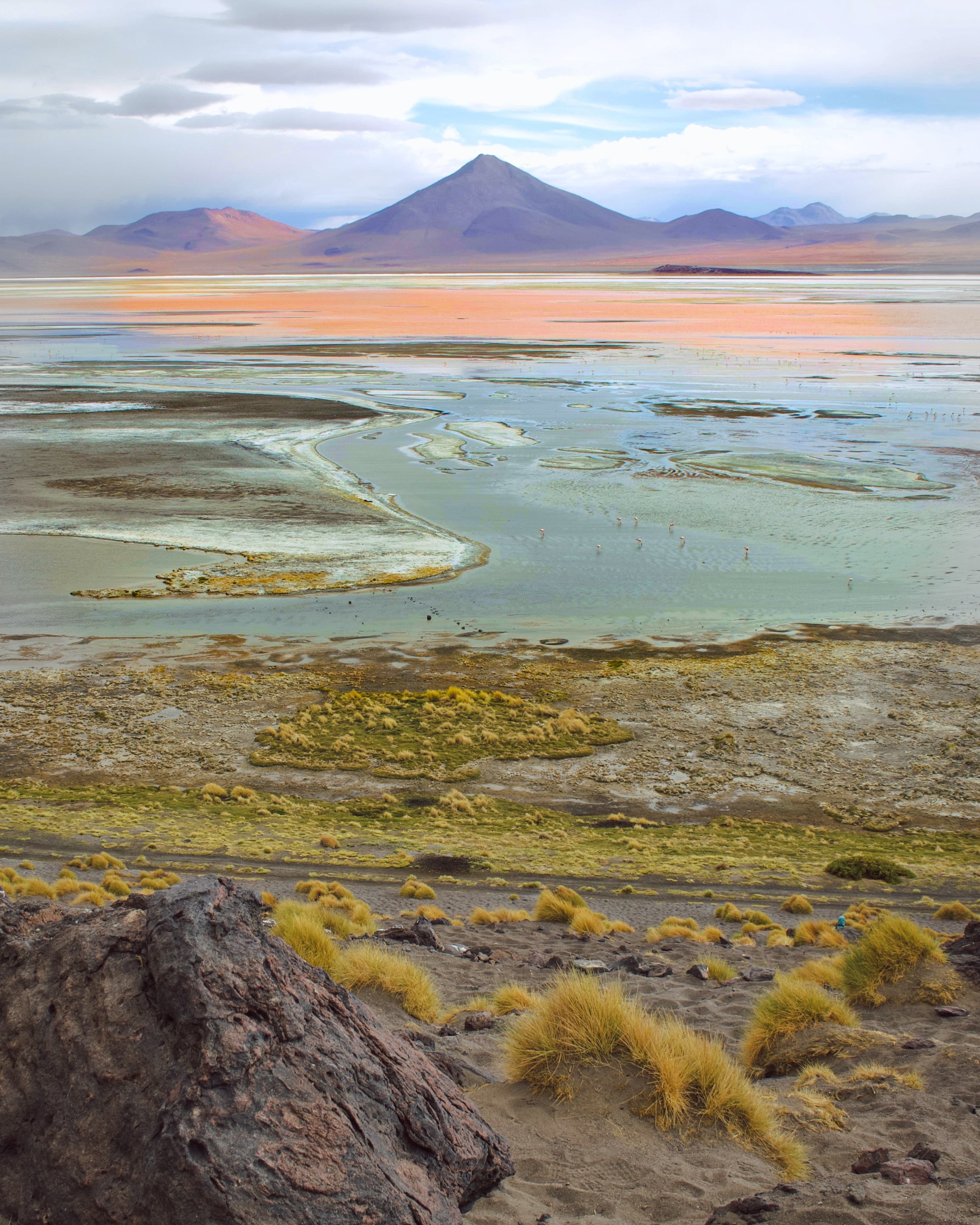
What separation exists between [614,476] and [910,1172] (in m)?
38.4

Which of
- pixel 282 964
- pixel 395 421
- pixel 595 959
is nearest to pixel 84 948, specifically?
pixel 282 964

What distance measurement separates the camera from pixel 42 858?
13578mm

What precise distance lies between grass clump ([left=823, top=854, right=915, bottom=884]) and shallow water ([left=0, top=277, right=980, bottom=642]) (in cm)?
1172

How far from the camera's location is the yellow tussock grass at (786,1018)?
715 centimetres

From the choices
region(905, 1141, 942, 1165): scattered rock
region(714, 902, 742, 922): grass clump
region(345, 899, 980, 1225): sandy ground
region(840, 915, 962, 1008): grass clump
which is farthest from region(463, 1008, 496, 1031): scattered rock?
region(714, 902, 742, 922): grass clump

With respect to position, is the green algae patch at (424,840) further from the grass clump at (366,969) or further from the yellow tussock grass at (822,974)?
the grass clump at (366,969)

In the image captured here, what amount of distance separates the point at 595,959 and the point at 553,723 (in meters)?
10.4

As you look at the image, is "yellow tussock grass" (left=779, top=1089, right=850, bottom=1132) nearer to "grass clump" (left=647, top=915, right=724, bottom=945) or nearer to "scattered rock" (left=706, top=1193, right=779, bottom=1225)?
"scattered rock" (left=706, top=1193, right=779, bottom=1225)

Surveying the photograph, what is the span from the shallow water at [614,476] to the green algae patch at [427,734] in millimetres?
4794

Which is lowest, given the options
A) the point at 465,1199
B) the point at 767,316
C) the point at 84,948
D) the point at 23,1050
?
the point at 465,1199

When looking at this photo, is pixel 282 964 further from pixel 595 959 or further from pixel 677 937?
pixel 677 937

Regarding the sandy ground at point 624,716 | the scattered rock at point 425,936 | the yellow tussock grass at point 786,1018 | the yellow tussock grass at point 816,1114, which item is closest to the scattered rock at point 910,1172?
the yellow tussock grass at point 816,1114

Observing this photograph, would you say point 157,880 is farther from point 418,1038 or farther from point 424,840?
point 418,1038

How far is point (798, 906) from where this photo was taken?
12.5m
